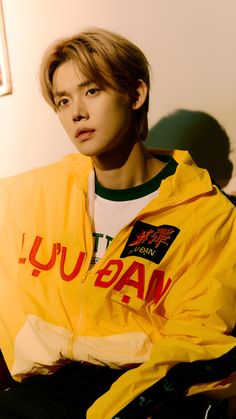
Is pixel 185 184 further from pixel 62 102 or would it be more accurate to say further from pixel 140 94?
pixel 62 102

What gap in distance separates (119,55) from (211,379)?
747mm

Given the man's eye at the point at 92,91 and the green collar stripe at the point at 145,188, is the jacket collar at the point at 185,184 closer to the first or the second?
the green collar stripe at the point at 145,188

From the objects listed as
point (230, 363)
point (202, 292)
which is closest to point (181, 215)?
point (202, 292)

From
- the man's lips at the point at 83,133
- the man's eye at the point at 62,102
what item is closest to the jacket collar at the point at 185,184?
the man's lips at the point at 83,133

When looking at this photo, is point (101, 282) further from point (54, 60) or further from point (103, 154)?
point (54, 60)

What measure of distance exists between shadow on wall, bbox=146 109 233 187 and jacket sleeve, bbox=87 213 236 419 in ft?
1.09

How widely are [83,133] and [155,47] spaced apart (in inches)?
17.0

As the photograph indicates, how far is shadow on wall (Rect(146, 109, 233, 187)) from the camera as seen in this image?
1224mm

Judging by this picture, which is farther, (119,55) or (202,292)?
(119,55)

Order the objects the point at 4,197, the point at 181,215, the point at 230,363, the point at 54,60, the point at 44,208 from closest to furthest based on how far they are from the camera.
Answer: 1. the point at 230,363
2. the point at 181,215
3. the point at 54,60
4. the point at 44,208
5. the point at 4,197

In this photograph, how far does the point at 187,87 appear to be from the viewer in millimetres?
1246

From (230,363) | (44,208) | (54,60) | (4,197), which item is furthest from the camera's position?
(4,197)

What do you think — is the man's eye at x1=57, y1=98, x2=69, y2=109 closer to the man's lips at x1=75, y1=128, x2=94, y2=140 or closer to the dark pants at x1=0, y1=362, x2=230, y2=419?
the man's lips at x1=75, y1=128, x2=94, y2=140

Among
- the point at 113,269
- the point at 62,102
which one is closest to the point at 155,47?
the point at 62,102
